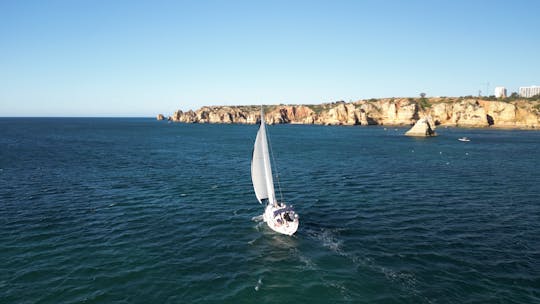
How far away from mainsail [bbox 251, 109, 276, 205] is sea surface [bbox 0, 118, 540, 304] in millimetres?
3457

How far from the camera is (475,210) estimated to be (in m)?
44.6

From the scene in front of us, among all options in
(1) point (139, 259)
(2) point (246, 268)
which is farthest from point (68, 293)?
(2) point (246, 268)

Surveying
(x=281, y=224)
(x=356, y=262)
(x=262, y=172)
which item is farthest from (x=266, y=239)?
(x=356, y=262)

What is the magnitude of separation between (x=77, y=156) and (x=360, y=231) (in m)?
81.3

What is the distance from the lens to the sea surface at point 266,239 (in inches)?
1034

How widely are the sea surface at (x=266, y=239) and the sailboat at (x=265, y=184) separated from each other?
1789mm

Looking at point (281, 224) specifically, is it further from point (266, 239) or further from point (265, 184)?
point (265, 184)

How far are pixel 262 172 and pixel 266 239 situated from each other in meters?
8.79

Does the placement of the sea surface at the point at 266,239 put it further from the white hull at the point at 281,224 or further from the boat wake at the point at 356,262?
the white hull at the point at 281,224

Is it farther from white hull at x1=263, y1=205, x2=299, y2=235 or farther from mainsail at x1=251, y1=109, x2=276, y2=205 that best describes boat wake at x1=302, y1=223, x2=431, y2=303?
mainsail at x1=251, y1=109, x2=276, y2=205

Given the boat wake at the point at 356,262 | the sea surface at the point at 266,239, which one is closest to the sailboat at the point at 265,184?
the sea surface at the point at 266,239

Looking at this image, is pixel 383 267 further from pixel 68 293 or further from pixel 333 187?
pixel 333 187

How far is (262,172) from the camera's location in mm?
41875

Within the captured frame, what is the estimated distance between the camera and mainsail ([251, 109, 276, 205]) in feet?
135
